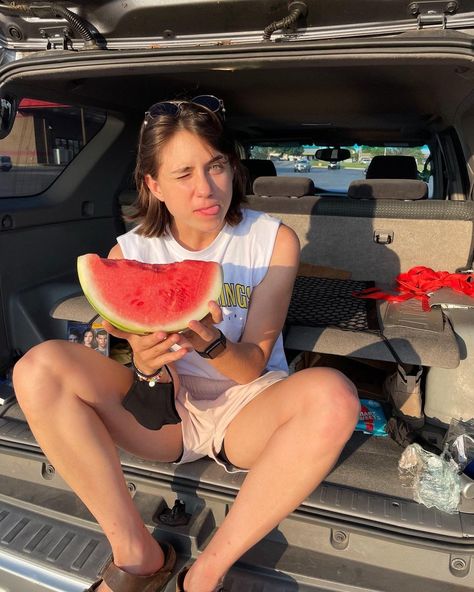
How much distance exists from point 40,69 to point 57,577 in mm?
2065

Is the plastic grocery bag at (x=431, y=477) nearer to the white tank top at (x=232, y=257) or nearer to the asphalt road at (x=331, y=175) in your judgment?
the white tank top at (x=232, y=257)

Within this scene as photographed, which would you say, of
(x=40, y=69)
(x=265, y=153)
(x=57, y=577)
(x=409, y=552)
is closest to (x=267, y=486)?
(x=409, y=552)

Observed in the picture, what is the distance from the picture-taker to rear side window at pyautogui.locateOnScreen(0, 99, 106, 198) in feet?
9.53

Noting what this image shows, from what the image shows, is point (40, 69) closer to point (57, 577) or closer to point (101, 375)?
point (101, 375)

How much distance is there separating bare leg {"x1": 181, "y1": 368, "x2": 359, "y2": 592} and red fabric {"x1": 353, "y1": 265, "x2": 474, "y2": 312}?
1.43 meters

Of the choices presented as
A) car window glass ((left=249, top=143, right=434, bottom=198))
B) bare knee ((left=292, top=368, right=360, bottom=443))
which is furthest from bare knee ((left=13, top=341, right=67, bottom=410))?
car window glass ((left=249, top=143, right=434, bottom=198))

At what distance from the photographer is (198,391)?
6.47 ft

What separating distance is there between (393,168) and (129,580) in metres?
5.08

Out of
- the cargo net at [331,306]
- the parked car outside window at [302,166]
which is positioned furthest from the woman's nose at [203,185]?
the parked car outside window at [302,166]

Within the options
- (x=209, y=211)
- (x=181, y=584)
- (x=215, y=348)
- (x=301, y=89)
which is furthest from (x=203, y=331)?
(x=301, y=89)

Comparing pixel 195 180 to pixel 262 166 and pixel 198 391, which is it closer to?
pixel 198 391

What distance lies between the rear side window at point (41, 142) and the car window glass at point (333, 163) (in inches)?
106

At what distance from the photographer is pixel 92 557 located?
1.81m

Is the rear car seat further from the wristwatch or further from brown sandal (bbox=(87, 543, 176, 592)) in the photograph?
brown sandal (bbox=(87, 543, 176, 592))
